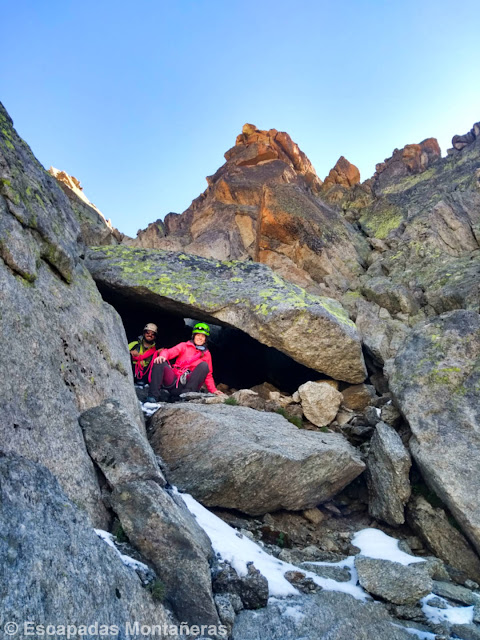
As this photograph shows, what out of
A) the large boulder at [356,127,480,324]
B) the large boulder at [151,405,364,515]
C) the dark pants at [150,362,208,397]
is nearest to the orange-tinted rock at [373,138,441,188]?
the large boulder at [356,127,480,324]

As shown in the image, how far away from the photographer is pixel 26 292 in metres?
7.30

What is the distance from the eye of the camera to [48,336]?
730 centimetres

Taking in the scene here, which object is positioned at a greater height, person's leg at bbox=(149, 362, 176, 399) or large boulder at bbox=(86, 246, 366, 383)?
large boulder at bbox=(86, 246, 366, 383)

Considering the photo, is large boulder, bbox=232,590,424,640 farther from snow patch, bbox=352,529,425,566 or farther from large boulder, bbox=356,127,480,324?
large boulder, bbox=356,127,480,324

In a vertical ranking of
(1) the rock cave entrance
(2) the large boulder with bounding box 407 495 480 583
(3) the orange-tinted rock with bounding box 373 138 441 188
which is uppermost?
(3) the orange-tinted rock with bounding box 373 138 441 188

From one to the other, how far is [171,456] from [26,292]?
4.88m

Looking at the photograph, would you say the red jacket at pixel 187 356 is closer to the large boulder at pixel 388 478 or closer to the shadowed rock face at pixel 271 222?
the large boulder at pixel 388 478

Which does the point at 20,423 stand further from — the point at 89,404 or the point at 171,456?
the point at 171,456

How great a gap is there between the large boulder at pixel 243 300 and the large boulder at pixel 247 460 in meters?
4.24

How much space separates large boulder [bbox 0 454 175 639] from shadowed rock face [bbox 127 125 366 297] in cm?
2046

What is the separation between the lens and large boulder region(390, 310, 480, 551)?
331 inches

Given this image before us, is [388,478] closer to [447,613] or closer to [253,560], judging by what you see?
[447,613]

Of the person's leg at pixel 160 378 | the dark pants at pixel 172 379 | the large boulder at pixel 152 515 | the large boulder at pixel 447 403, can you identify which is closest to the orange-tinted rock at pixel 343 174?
the large boulder at pixel 447 403

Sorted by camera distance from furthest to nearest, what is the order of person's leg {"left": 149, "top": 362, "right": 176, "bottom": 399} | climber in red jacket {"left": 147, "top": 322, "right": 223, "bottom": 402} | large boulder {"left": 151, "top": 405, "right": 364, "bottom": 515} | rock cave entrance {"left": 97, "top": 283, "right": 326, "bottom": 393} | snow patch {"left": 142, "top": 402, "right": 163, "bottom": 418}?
rock cave entrance {"left": 97, "top": 283, "right": 326, "bottom": 393}
climber in red jacket {"left": 147, "top": 322, "right": 223, "bottom": 402}
person's leg {"left": 149, "top": 362, "right": 176, "bottom": 399}
snow patch {"left": 142, "top": 402, "right": 163, "bottom": 418}
large boulder {"left": 151, "top": 405, "right": 364, "bottom": 515}
